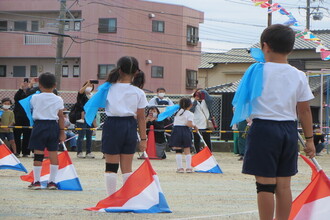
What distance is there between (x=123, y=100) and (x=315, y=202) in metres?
2.42

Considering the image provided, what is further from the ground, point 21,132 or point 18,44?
point 18,44

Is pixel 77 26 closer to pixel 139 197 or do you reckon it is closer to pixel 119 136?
pixel 119 136

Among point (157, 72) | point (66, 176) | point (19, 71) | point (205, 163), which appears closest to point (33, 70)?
point (19, 71)

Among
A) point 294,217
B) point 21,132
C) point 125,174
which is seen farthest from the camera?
point 21,132

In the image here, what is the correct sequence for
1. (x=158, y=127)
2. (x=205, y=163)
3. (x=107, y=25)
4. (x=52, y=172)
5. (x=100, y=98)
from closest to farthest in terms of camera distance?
(x=100, y=98) → (x=52, y=172) → (x=205, y=163) → (x=158, y=127) → (x=107, y=25)

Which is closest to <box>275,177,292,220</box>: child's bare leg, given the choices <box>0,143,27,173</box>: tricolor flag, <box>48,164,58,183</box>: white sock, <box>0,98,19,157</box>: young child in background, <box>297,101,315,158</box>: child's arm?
<box>297,101,315,158</box>: child's arm

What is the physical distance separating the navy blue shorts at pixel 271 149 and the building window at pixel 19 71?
4128cm

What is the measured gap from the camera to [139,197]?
292 inches

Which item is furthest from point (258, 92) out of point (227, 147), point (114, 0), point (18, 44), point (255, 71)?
point (18, 44)

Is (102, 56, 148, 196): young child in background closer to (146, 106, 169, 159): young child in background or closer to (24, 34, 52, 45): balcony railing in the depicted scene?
(146, 106, 169, 159): young child in background

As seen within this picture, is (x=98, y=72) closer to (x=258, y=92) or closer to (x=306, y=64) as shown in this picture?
(x=306, y=64)

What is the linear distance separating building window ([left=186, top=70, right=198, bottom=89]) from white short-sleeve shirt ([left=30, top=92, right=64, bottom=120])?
3710 centimetres

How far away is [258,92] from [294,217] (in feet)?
4.13

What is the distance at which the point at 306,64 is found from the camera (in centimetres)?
4234
